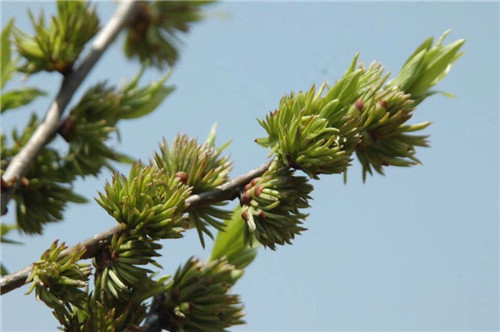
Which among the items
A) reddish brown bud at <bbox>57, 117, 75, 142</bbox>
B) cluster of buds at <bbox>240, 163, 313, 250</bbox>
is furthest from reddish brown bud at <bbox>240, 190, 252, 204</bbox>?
reddish brown bud at <bbox>57, 117, 75, 142</bbox>

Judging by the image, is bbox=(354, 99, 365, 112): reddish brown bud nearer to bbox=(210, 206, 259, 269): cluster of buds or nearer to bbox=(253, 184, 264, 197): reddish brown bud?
bbox=(253, 184, 264, 197): reddish brown bud

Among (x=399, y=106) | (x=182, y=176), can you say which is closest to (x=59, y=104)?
(x=182, y=176)

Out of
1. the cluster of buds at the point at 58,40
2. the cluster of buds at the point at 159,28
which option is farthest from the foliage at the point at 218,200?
the cluster of buds at the point at 159,28

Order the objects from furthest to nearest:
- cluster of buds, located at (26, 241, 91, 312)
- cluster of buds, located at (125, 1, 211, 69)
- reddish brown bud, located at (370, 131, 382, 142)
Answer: cluster of buds, located at (125, 1, 211, 69) → reddish brown bud, located at (370, 131, 382, 142) → cluster of buds, located at (26, 241, 91, 312)

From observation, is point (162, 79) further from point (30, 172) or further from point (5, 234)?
point (5, 234)

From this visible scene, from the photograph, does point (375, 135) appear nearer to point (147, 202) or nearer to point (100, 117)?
point (147, 202)

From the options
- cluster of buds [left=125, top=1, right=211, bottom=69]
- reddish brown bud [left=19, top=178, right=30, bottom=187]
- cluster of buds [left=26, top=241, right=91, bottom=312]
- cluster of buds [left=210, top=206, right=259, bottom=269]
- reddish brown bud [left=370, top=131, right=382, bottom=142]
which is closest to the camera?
cluster of buds [left=26, top=241, right=91, bottom=312]
